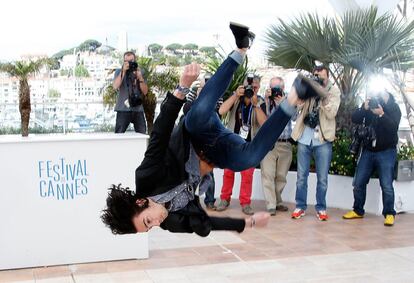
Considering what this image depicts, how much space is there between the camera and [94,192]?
4859 millimetres

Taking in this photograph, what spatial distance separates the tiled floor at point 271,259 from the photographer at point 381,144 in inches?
13.9

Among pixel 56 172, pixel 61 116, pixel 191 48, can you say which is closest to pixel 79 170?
pixel 56 172

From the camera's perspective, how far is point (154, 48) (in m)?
8.74

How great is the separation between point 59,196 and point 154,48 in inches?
171

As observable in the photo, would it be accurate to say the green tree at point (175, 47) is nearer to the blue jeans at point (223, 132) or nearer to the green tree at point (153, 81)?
the green tree at point (153, 81)

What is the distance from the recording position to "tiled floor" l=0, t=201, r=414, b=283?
455 cm

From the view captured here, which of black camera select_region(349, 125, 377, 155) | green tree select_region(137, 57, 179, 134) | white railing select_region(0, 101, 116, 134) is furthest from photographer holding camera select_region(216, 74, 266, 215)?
white railing select_region(0, 101, 116, 134)

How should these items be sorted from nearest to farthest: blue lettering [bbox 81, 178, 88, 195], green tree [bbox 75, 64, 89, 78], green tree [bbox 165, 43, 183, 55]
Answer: blue lettering [bbox 81, 178, 88, 195], green tree [bbox 75, 64, 89, 78], green tree [bbox 165, 43, 183, 55]

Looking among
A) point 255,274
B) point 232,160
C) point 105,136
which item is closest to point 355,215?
point 255,274

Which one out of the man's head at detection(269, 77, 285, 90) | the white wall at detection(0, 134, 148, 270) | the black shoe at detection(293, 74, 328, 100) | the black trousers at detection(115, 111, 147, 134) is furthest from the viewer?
the black trousers at detection(115, 111, 147, 134)

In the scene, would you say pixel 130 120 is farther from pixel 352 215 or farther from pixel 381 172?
pixel 381 172

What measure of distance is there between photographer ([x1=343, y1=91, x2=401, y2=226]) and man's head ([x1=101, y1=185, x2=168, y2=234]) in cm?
369

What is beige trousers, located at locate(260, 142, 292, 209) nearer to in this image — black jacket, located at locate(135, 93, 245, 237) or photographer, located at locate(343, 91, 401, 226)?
photographer, located at locate(343, 91, 401, 226)

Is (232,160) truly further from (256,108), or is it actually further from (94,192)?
(256,108)
